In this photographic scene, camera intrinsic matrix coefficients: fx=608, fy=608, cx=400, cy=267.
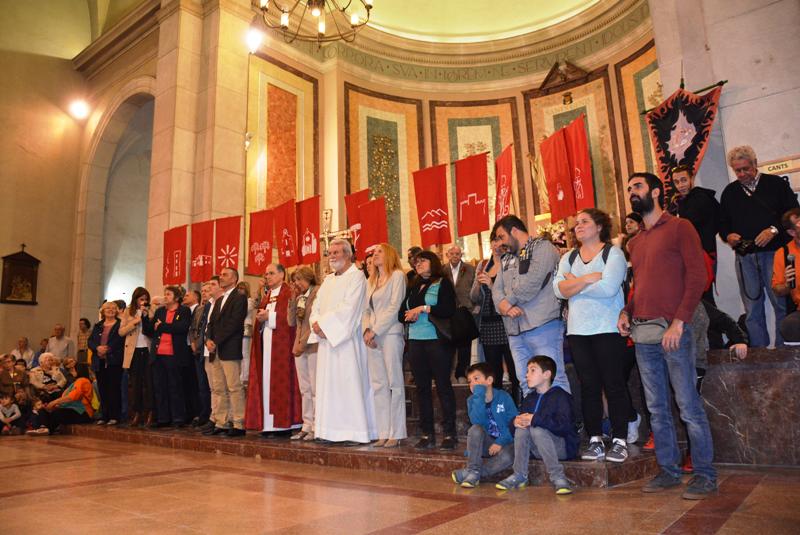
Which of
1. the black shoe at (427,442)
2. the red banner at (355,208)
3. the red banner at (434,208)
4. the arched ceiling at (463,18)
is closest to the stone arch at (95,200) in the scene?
the arched ceiling at (463,18)

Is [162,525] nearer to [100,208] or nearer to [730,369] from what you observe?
[730,369]

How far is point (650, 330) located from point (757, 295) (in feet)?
5.23

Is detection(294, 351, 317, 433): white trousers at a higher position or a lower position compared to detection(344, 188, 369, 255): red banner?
lower

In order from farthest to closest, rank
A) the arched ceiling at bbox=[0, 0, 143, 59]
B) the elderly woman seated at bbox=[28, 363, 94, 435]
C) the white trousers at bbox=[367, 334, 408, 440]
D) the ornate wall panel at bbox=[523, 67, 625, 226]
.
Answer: the arched ceiling at bbox=[0, 0, 143, 59] < the ornate wall panel at bbox=[523, 67, 625, 226] < the elderly woman seated at bbox=[28, 363, 94, 435] < the white trousers at bbox=[367, 334, 408, 440]

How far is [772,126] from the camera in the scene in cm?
502

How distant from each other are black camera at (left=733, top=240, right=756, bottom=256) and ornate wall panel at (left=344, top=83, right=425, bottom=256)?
8583mm

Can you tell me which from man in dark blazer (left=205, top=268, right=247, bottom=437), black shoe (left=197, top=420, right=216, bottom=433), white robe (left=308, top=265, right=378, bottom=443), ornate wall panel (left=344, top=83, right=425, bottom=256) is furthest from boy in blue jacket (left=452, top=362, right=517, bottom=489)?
ornate wall panel (left=344, top=83, right=425, bottom=256)

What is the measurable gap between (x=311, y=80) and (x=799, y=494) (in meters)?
11.1

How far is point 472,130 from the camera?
1335 centimetres

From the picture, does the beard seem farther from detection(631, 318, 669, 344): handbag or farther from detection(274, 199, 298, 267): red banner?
detection(274, 199, 298, 267): red banner

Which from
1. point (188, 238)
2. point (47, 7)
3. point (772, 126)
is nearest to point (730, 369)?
point (772, 126)

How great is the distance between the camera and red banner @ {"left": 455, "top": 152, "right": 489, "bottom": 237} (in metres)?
7.50

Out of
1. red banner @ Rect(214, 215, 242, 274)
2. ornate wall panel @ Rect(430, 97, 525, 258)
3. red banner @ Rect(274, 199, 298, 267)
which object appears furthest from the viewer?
ornate wall panel @ Rect(430, 97, 525, 258)

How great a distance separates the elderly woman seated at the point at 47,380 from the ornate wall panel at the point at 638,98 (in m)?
9.82
